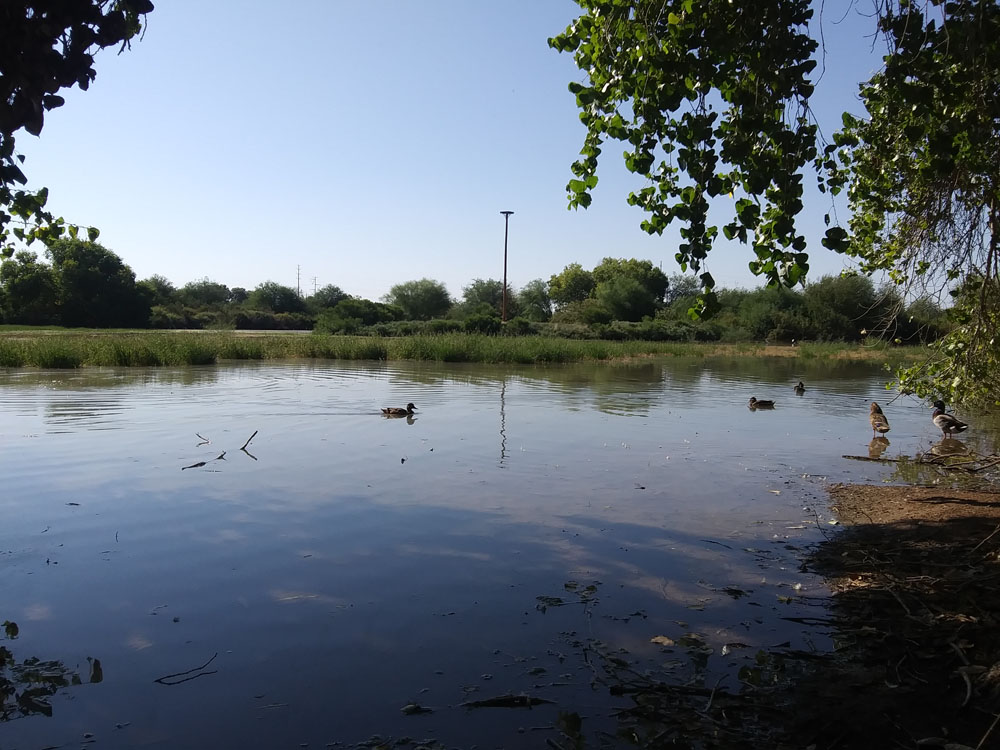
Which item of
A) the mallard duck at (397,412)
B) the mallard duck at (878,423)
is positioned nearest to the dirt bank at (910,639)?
the mallard duck at (878,423)

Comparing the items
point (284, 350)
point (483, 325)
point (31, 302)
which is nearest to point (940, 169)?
point (284, 350)

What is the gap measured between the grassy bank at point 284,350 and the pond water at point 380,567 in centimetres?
1374

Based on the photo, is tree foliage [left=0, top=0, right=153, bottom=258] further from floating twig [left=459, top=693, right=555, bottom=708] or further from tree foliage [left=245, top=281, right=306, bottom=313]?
tree foliage [left=245, top=281, right=306, bottom=313]

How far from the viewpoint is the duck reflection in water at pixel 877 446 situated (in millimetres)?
12844

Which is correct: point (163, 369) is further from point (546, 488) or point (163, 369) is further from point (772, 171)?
point (772, 171)

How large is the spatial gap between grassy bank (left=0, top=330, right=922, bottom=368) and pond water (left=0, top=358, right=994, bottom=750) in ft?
45.1

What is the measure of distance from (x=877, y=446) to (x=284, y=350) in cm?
2676

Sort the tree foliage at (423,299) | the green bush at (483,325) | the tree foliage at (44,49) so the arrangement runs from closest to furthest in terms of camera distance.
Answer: the tree foliage at (44,49), the green bush at (483,325), the tree foliage at (423,299)

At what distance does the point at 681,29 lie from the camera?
4930 mm

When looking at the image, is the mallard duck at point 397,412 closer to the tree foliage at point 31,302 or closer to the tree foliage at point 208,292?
the tree foliage at point 31,302

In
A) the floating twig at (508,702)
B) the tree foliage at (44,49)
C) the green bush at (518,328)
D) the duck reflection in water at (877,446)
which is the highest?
the tree foliage at (44,49)

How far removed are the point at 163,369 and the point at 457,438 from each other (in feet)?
58.5

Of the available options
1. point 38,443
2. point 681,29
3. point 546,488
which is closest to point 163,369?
point 38,443

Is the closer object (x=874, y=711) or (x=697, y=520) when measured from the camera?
(x=874, y=711)
